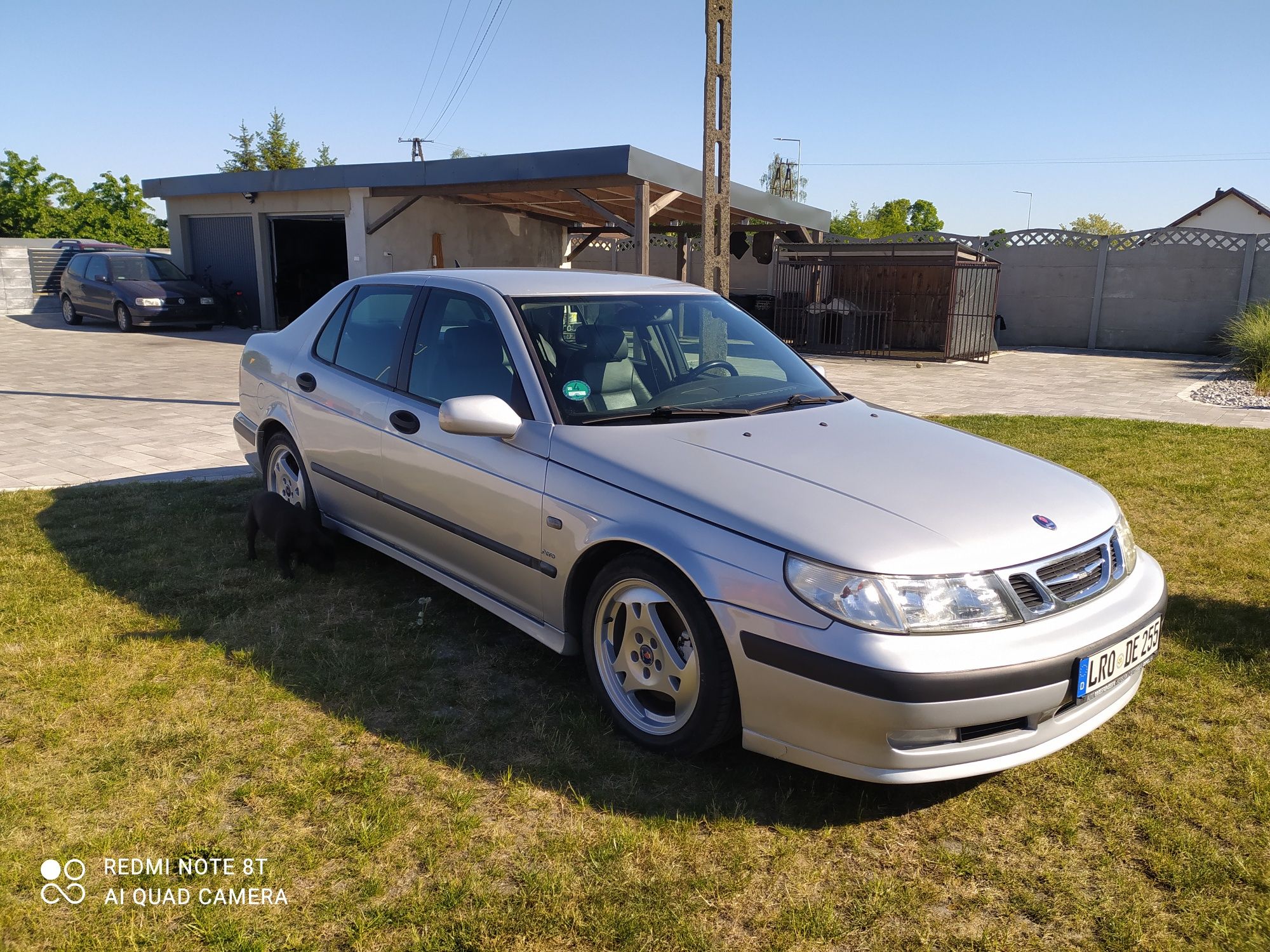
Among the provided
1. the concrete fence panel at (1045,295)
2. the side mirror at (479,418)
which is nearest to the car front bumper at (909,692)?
the side mirror at (479,418)

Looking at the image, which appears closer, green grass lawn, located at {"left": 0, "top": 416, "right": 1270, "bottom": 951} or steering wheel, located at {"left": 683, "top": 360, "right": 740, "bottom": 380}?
green grass lawn, located at {"left": 0, "top": 416, "right": 1270, "bottom": 951}

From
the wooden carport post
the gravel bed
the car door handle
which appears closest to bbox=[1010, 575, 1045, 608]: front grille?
the car door handle

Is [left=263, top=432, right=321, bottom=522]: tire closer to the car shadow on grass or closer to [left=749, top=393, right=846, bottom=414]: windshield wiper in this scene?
the car shadow on grass

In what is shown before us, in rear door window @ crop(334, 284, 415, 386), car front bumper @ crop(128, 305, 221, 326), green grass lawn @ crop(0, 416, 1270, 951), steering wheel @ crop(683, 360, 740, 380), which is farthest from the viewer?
car front bumper @ crop(128, 305, 221, 326)

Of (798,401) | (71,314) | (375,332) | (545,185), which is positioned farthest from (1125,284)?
(71,314)

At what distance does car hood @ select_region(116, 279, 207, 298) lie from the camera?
62.0ft

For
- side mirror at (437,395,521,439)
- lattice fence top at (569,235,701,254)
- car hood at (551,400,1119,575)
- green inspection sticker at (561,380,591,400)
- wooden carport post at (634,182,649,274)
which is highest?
lattice fence top at (569,235,701,254)

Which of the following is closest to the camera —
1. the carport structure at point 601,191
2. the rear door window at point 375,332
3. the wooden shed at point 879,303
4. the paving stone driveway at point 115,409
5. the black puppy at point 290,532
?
the rear door window at point 375,332

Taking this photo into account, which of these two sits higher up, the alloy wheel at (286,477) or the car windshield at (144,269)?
the car windshield at (144,269)

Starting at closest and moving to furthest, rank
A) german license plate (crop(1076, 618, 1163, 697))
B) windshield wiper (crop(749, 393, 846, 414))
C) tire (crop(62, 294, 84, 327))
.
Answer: german license plate (crop(1076, 618, 1163, 697)) < windshield wiper (crop(749, 393, 846, 414)) < tire (crop(62, 294, 84, 327))

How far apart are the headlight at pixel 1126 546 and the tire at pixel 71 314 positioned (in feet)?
73.9

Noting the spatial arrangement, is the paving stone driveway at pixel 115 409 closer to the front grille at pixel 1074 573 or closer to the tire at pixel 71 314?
the tire at pixel 71 314

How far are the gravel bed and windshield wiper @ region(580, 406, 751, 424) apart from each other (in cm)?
1042

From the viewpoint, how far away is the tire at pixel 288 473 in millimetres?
5051
